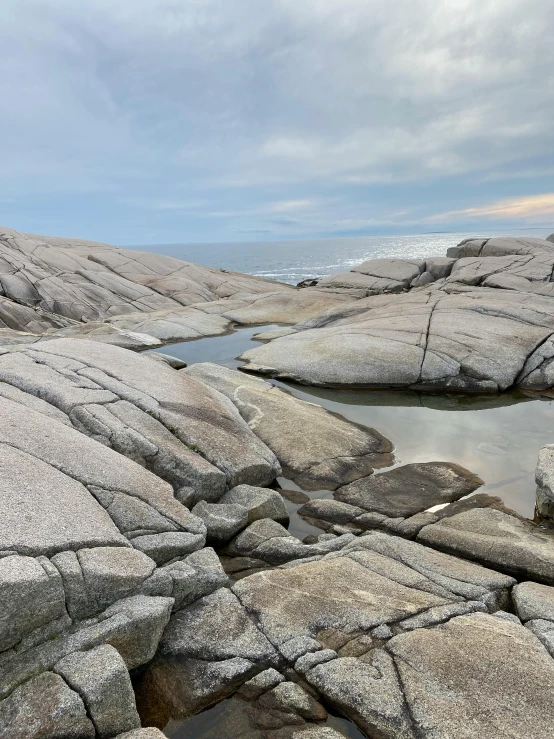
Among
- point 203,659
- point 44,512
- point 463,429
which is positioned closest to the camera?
point 203,659

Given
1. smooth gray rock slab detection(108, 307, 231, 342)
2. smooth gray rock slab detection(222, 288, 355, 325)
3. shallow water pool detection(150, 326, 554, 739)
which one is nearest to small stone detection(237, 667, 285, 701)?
shallow water pool detection(150, 326, 554, 739)

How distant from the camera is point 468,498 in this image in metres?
9.15

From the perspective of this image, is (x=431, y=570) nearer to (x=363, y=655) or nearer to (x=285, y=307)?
(x=363, y=655)

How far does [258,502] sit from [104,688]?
409cm

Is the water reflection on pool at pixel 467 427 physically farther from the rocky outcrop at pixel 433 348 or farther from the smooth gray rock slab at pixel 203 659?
the smooth gray rock slab at pixel 203 659

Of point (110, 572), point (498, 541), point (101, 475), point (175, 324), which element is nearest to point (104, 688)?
point (110, 572)

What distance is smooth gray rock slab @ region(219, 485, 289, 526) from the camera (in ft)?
26.9

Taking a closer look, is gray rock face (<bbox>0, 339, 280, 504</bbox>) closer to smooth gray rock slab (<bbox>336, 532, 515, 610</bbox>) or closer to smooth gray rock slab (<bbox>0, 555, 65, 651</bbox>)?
smooth gray rock slab (<bbox>336, 532, 515, 610</bbox>)

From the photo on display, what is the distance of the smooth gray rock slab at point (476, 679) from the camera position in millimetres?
4387

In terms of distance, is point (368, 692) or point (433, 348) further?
point (433, 348)

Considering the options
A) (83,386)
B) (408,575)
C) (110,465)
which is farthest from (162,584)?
(83,386)

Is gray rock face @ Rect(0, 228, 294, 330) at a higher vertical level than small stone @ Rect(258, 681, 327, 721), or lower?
higher

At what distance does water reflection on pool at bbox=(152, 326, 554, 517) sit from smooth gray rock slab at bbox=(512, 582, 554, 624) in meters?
2.46

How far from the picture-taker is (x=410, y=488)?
31.2 feet
